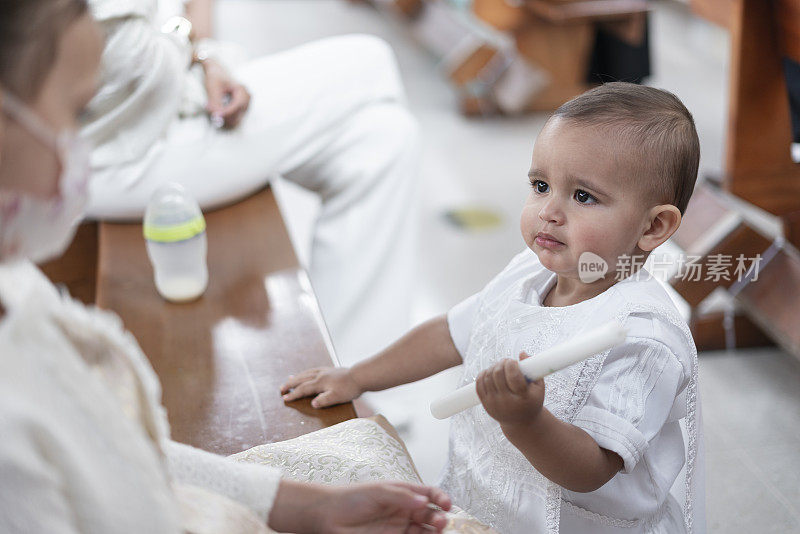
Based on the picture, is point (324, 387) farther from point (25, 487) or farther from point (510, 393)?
point (25, 487)

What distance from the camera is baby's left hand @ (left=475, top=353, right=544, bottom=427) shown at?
0.85 meters

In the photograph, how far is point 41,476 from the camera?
0.62 m

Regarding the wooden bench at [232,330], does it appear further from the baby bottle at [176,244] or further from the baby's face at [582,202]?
the baby's face at [582,202]

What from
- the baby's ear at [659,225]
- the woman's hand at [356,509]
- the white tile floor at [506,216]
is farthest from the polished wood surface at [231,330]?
the white tile floor at [506,216]

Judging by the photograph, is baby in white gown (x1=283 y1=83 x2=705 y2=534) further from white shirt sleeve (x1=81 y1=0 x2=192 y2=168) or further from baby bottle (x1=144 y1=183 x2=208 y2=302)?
white shirt sleeve (x1=81 y1=0 x2=192 y2=168)

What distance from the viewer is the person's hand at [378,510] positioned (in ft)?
2.87

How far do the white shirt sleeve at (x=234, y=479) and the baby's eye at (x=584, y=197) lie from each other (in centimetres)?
47

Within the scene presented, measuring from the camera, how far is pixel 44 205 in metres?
0.69

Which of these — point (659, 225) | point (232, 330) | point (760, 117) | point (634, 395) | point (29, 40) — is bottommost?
point (760, 117)

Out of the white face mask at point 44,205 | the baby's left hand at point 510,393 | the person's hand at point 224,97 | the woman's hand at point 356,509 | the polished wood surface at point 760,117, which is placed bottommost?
the polished wood surface at point 760,117

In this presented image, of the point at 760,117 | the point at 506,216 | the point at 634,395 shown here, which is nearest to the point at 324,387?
the point at 634,395

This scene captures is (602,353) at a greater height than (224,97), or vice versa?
(602,353)

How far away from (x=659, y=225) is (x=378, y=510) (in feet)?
1.54

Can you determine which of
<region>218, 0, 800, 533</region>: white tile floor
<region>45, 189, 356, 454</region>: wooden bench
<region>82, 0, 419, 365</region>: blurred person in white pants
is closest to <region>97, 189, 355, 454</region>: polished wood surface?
<region>45, 189, 356, 454</region>: wooden bench
